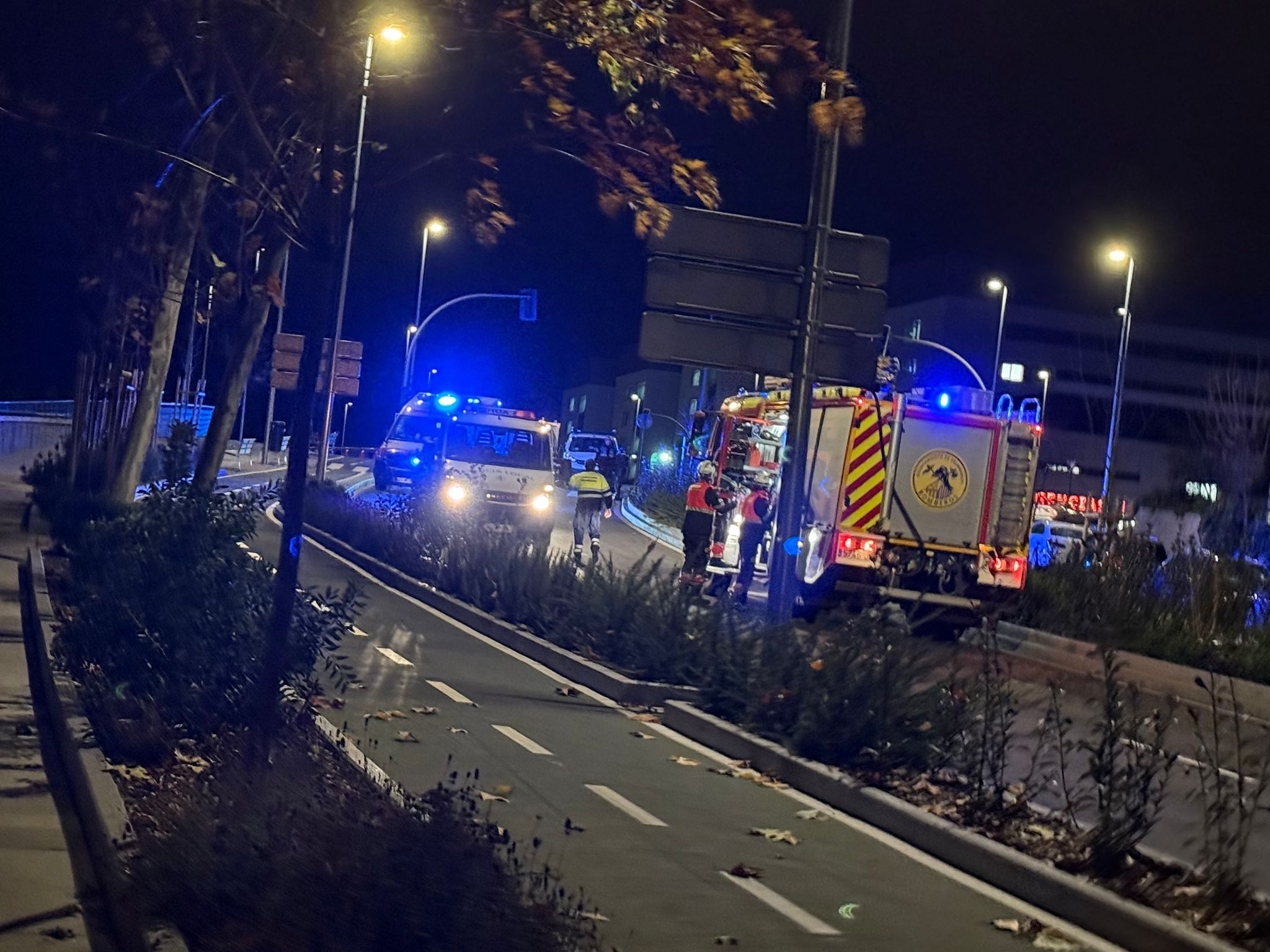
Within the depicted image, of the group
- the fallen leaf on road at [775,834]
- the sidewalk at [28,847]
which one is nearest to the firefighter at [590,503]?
the sidewalk at [28,847]

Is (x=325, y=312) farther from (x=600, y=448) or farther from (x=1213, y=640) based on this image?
(x=600, y=448)

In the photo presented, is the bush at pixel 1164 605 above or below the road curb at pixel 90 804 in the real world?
above

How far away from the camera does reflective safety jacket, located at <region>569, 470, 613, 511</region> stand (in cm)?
2625

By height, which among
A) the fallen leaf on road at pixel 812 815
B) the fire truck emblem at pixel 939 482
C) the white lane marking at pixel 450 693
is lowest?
the white lane marking at pixel 450 693

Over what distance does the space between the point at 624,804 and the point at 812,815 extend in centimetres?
110

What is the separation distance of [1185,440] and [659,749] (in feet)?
273

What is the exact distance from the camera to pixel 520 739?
11.0 m

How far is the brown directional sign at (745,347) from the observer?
12500 mm

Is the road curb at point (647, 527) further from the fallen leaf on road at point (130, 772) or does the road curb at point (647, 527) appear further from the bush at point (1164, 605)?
the fallen leaf on road at point (130, 772)

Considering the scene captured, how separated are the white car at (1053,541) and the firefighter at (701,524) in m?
4.32

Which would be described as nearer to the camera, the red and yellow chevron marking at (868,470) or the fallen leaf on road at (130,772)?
the fallen leaf on road at (130,772)

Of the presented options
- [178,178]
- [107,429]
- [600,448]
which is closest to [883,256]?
[178,178]

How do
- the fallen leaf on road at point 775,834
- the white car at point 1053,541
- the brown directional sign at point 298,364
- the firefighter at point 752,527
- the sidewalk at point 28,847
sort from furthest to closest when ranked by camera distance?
the brown directional sign at point 298,364, the white car at point 1053,541, the firefighter at point 752,527, the fallen leaf on road at point 775,834, the sidewalk at point 28,847

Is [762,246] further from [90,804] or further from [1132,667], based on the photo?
[90,804]
